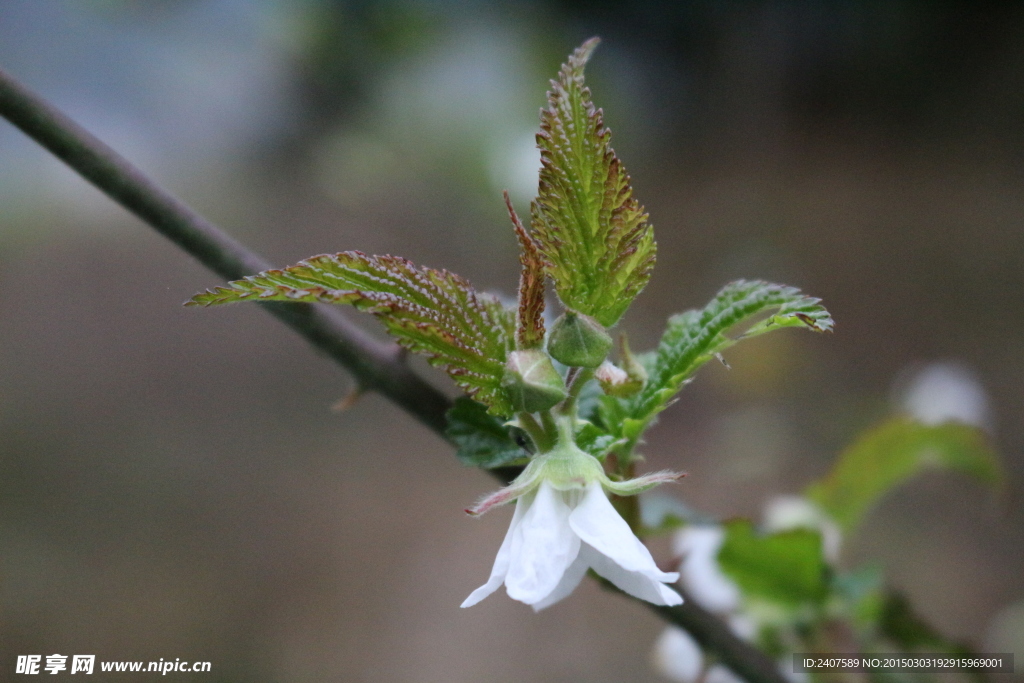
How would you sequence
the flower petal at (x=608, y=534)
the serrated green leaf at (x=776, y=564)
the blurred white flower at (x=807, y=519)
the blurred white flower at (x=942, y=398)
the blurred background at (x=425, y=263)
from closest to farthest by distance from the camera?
the flower petal at (x=608, y=534) → the serrated green leaf at (x=776, y=564) → the blurred white flower at (x=807, y=519) → the blurred white flower at (x=942, y=398) → the blurred background at (x=425, y=263)

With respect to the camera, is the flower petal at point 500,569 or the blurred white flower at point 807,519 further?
the blurred white flower at point 807,519

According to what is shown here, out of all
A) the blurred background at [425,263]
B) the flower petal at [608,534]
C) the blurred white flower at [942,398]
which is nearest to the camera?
the flower petal at [608,534]

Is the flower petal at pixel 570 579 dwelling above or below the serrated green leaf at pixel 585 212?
below

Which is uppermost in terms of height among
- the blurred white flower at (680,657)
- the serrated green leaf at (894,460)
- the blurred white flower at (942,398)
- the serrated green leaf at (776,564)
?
the blurred white flower at (942,398)

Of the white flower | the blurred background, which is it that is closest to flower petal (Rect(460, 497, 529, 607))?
the white flower

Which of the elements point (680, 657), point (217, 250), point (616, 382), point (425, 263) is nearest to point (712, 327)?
point (616, 382)

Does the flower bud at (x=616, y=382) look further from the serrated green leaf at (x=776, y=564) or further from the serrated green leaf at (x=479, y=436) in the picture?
the serrated green leaf at (x=776, y=564)

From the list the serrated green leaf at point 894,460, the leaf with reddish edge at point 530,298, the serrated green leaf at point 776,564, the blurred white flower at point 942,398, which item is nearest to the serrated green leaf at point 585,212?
the leaf with reddish edge at point 530,298

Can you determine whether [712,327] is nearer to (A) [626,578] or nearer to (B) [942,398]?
(A) [626,578]
